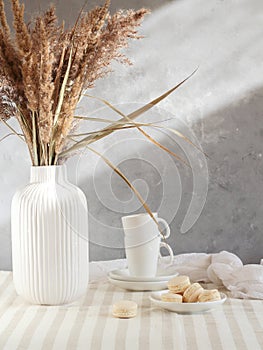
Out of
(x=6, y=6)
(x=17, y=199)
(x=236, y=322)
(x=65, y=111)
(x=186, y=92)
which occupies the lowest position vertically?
(x=236, y=322)

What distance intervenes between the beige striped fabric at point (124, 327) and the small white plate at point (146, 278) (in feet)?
0.20

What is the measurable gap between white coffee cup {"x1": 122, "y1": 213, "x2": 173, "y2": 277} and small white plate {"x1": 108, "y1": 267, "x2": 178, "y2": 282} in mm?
18

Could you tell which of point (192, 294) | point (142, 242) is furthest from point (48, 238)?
point (192, 294)

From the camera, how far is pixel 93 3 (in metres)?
2.18

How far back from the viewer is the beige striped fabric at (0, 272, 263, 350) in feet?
3.84

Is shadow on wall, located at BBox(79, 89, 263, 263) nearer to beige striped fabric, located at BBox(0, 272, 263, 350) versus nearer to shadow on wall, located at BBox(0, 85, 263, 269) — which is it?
shadow on wall, located at BBox(0, 85, 263, 269)

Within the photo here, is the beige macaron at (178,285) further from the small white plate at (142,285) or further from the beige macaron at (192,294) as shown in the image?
the small white plate at (142,285)

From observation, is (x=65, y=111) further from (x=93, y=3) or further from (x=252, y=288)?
(x=93, y=3)

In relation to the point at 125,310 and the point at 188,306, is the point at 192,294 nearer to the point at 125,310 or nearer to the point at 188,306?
the point at 188,306

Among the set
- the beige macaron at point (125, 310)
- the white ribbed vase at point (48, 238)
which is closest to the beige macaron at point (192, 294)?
the beige macaron at point (125, 310)

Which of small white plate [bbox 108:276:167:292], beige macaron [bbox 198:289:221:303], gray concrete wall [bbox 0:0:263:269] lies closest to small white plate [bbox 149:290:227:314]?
beige macaron [bbox 198:289:221:303]

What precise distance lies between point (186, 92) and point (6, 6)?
701 mm

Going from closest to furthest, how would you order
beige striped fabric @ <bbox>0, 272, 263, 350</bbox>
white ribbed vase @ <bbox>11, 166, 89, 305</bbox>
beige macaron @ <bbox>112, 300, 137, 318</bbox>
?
beige striped fabric @ <bbox>0, 272, 263, 350</bbox>, beige macaron @ <bbox>112, 300, 137, 318</bbox>, white ribbed vase @ <bbox>11, 166, 89, 305</bbox>

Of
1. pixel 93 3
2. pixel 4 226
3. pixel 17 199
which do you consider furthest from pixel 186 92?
pixel 17 199
